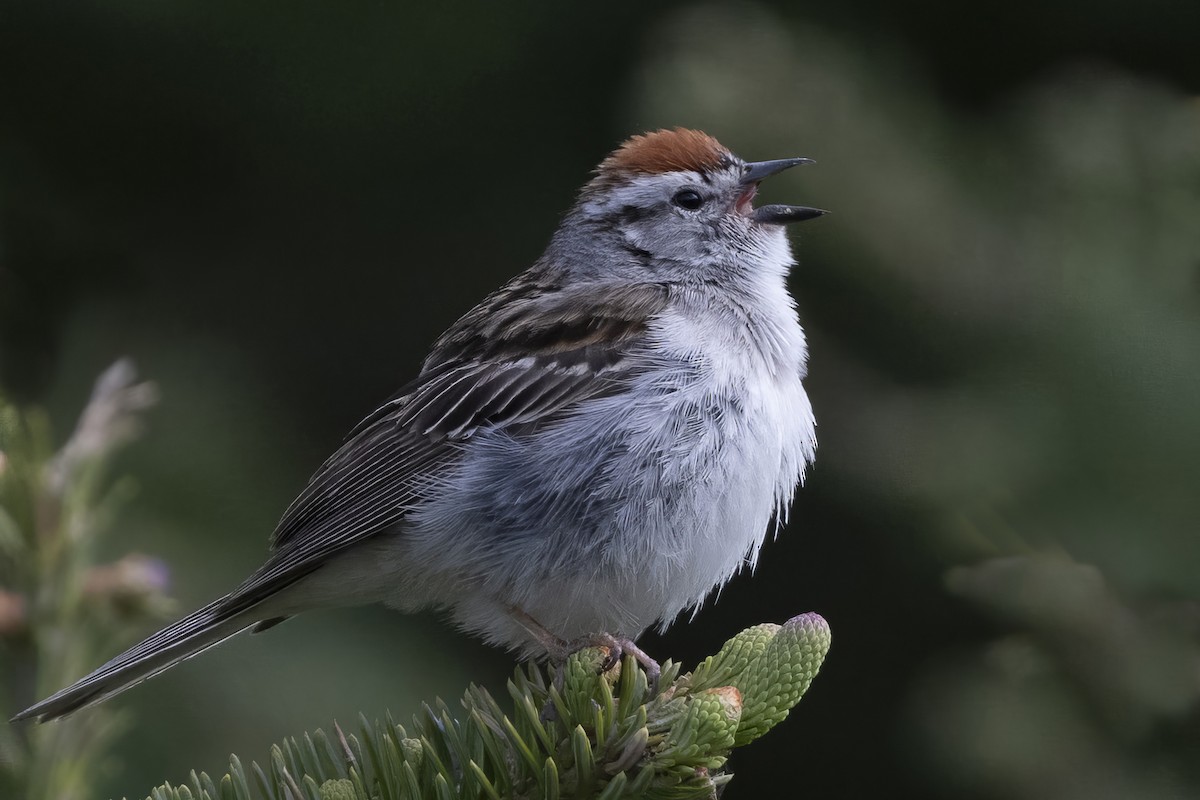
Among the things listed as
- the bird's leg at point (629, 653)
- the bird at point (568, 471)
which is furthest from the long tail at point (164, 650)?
the bird's leg at point (629, 653)

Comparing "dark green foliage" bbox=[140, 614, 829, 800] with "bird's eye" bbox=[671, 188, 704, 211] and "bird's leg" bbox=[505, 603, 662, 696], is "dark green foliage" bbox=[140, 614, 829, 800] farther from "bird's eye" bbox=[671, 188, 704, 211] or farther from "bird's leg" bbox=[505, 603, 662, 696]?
"bird's eye" bbox=[671, 188, 704, 211]

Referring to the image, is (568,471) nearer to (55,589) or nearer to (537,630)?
(537,630)

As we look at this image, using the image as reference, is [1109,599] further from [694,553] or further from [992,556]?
[694,553]

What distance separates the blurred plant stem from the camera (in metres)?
1.63

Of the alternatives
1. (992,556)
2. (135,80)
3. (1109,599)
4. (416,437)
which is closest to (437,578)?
(416,437)

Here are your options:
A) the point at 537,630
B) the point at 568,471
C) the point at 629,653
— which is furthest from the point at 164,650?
the point at 629,653

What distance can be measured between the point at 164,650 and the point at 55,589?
0.69 meters

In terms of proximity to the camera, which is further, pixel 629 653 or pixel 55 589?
pixel 629 653

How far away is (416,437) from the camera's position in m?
2.63

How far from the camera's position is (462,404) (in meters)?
2.61

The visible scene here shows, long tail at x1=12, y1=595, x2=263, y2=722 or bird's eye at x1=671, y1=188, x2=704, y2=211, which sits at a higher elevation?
bird's eye at x1=671, y1=188, x2=704, y2=211

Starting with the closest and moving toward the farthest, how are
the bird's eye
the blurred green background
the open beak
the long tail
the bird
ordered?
the long tail, the blurred green background, the bird, the open beak, the bird's eye

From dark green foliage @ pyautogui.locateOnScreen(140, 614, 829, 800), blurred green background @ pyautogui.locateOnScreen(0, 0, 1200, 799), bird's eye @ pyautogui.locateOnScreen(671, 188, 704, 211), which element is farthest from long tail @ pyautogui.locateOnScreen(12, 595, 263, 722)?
bird's eye @ pyautogui.locateOnScreen(671, 188, 704, 211)

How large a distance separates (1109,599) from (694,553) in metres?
0.71
